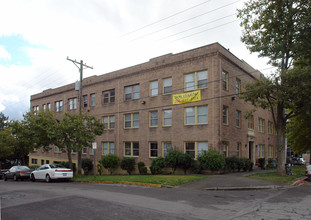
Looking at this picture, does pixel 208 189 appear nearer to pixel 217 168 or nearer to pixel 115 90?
pixel 217 168

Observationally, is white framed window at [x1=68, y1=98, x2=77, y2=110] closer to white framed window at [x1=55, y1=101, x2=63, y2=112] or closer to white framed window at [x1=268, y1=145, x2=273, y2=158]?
white framed window at [x1=55, y1=101, x2=63, y2=112]

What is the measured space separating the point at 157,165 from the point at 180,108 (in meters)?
5.33

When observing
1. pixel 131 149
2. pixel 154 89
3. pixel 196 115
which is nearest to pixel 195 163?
pixel 196 115

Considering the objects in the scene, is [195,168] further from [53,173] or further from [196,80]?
[53,173]

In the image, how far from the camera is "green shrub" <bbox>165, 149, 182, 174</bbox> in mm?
20938

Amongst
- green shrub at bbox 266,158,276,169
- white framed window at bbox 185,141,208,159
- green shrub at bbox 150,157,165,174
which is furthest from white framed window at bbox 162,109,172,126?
green shrub at bbox 266,158,276,169

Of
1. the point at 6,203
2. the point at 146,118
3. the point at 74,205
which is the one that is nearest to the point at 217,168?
the point at 146,118

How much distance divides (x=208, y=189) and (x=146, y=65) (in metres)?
15.5

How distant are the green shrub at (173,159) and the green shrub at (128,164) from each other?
5.05m

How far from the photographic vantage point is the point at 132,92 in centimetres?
2711

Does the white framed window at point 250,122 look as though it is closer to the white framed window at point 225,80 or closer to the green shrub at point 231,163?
the white framed window at point 225,80

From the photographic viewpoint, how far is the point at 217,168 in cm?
1900

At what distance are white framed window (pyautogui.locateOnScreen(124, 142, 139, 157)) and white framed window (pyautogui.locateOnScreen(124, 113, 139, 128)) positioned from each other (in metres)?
1.87

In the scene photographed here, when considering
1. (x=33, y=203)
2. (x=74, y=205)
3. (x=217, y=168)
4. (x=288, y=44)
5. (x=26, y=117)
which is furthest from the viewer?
(x=26, y=117)
